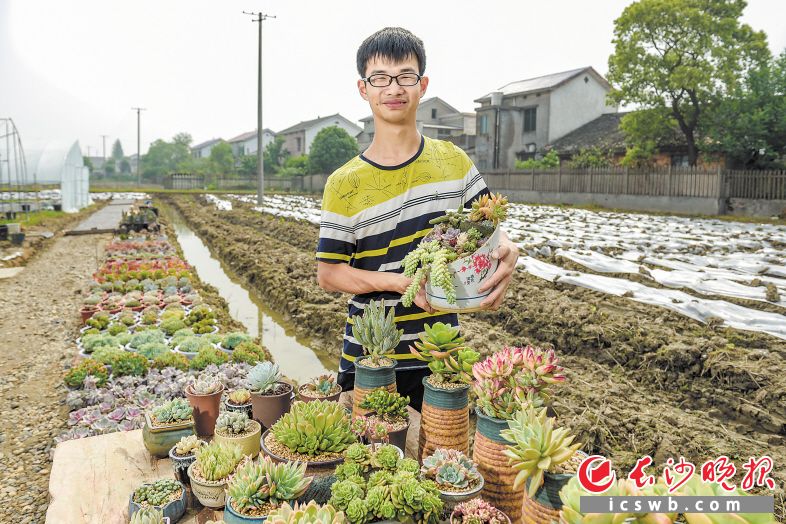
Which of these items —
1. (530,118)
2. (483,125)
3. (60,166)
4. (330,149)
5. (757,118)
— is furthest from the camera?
(330,149)

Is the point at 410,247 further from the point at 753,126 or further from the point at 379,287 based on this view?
the point at 753,126

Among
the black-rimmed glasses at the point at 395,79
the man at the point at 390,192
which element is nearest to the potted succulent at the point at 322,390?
the man at the point at 390,192

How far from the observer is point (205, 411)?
104 inches

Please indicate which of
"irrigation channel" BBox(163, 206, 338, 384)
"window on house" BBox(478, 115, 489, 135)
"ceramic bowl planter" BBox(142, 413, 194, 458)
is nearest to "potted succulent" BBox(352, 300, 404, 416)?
"ceramic bowl planter" BBox(142, 413, 194, 458)

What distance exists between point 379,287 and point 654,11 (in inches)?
1019

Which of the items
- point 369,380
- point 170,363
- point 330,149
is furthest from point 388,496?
point 330,149

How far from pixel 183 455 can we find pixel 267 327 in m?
6.90

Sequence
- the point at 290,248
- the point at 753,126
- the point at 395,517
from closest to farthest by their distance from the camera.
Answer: the point at 395,517 → the point at 290,248 → the point at 753,126

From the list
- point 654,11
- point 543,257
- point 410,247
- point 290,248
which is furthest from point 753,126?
point 410,247

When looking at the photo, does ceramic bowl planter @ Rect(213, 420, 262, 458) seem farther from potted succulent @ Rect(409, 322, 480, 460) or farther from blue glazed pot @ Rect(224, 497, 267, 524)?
potted succulent @ Rect(409, 322, 480, 460)

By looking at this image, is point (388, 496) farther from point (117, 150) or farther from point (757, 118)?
point (117, 150)

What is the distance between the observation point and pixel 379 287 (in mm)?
2252

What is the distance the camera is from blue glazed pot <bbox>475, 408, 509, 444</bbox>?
174cm

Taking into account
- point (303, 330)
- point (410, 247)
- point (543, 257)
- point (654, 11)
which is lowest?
point (303, 330)
